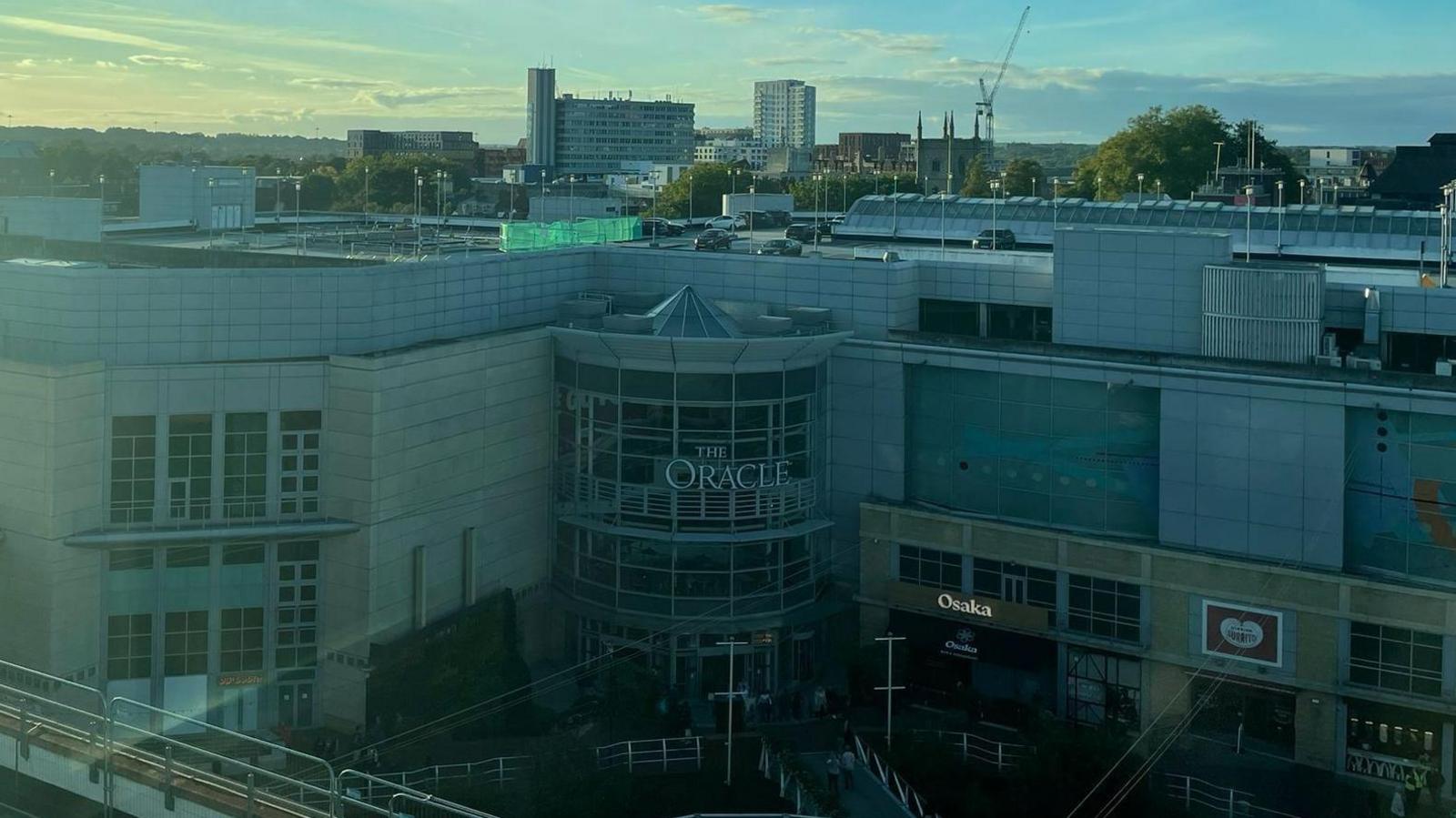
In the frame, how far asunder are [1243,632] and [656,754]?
42.7 ft

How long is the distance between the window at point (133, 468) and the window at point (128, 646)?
2168 millimetres

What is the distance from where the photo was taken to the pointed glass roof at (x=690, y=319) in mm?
35875

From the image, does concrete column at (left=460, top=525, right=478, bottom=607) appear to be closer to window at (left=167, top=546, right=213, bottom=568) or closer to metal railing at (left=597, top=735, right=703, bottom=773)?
window at (left=167, top=546, right=213, bottom=568)

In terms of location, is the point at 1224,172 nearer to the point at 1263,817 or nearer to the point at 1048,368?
the point at 1048,368

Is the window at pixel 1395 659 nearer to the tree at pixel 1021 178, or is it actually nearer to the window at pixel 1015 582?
the window at pixel 1015 582

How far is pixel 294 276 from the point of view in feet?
108

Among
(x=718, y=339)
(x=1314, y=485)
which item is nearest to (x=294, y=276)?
(x=718, y=339)

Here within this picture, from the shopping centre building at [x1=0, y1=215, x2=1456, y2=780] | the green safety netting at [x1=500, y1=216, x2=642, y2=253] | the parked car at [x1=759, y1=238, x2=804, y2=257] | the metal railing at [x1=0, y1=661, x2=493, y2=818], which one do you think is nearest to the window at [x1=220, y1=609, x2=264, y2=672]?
the shopping centre building at [x1=0, y1=215, x2=1456, y2=780]

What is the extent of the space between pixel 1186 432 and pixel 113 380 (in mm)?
23118

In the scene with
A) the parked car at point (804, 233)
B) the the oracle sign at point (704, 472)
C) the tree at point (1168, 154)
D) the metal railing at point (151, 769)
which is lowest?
the metal railing at point (151, 769)

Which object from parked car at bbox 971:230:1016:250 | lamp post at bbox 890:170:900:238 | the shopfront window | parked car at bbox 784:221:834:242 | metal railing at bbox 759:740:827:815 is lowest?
metal railing at bbox 759:740:827:815

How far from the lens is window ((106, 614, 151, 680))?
31.2 meters

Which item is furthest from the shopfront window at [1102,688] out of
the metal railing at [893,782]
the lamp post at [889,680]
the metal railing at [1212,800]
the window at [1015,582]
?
the metal railing at [893,782]

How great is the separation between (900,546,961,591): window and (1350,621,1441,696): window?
911cm
